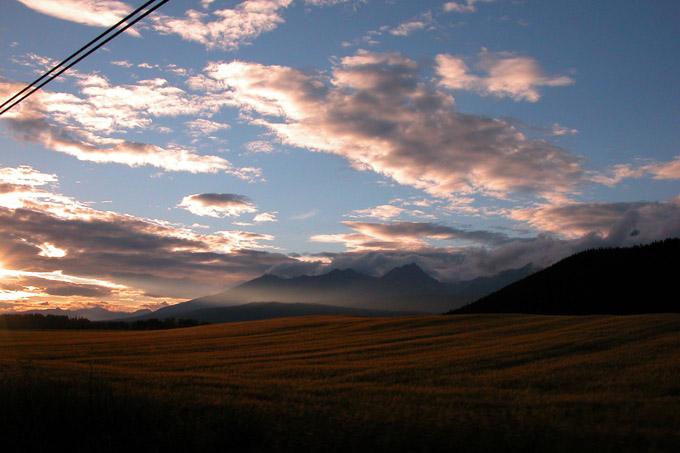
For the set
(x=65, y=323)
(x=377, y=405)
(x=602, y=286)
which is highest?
(x=377, y=405)

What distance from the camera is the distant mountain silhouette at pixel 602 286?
3474 inches

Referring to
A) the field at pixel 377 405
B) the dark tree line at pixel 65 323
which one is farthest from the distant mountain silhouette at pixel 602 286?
the field at pixel 377 405

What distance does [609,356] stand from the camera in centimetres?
1800

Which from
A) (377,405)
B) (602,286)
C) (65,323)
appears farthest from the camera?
(602,286)

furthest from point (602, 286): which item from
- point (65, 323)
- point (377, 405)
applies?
point (377, 405)

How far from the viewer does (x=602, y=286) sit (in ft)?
319

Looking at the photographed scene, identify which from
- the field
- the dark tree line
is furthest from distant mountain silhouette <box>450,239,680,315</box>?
the field

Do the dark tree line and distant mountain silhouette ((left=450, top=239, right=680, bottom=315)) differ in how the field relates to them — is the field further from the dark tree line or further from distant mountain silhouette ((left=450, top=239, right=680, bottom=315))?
distant mountain silhouette ((left=450, top=239, right=680, bottom=315))

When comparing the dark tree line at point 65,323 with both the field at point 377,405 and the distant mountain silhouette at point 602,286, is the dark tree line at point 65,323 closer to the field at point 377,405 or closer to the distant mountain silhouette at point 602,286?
Answer: the field at point 377,405

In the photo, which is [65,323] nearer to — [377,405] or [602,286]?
[377,405]

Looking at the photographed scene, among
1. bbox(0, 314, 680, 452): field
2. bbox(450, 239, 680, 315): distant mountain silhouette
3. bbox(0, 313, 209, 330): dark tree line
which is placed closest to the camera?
bbox(0, 314, 680, 452): field

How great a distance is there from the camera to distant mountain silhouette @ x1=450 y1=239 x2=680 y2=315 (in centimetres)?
8825

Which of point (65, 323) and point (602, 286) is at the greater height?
point (602, 286)

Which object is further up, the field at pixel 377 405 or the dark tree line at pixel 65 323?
the field at pixel 377 405
